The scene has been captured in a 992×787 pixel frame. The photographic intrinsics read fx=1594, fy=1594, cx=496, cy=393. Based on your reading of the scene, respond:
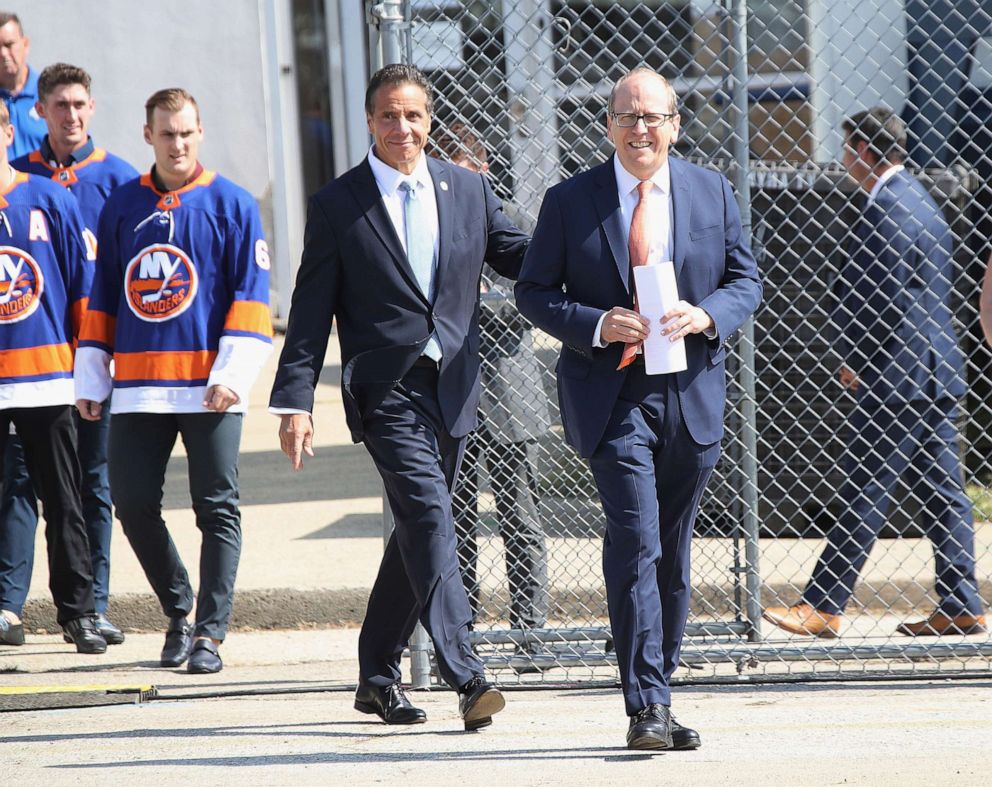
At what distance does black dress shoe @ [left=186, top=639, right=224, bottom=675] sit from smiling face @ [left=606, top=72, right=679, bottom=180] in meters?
2.52

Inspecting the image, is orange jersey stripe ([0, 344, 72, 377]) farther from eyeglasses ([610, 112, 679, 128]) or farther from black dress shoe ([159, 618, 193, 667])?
eyeglasses ([610, 112, 679, 128])

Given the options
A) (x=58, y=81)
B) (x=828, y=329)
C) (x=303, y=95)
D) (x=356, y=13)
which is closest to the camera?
(x=58, y=81)

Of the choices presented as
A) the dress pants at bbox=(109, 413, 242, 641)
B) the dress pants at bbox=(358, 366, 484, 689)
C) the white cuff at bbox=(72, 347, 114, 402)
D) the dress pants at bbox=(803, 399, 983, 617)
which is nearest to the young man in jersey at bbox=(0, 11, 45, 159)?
the white cuff at bbox=(72, 347, 114, 402)

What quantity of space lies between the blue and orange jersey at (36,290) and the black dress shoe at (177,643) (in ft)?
3.28

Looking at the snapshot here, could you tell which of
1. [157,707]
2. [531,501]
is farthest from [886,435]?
[157,707]

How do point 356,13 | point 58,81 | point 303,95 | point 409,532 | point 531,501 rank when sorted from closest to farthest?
point 409,532
point 531,501
point 58,81
point 356,13
point 303,95

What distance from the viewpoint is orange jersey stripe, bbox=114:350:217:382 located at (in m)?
5.96

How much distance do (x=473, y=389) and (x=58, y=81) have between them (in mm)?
2663

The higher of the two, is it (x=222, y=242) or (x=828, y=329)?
(x=222, y=242)

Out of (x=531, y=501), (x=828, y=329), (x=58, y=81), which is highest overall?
(x=58, y=81)

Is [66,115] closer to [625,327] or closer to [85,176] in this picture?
[85,176]

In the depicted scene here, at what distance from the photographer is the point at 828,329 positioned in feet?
23.8

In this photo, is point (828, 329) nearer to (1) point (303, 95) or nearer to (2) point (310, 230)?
(2) point (310, 230)

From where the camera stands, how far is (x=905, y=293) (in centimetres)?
618
